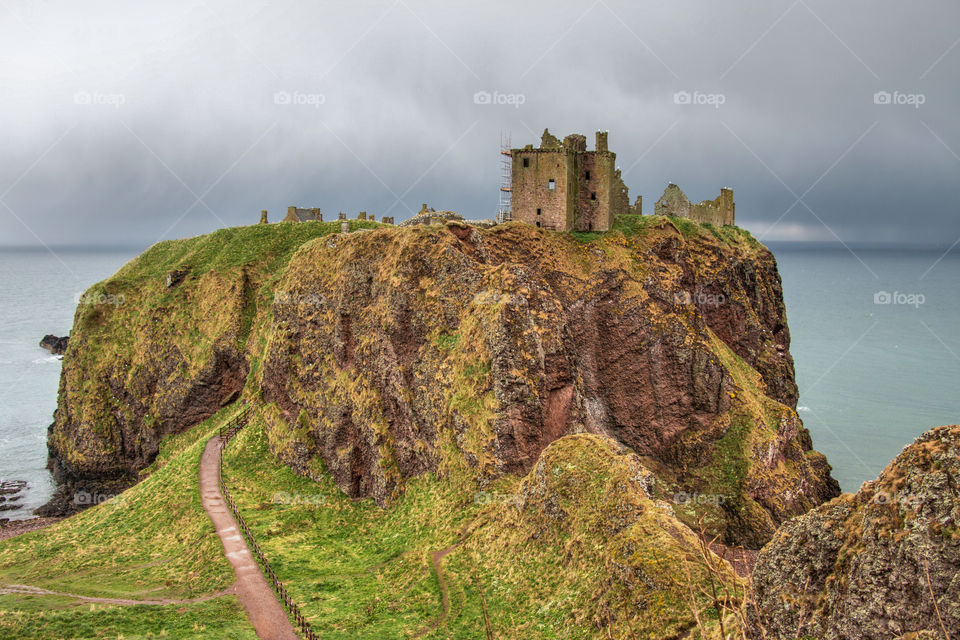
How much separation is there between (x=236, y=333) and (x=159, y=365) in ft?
32.4

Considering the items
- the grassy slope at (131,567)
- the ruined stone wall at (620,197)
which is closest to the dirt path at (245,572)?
the grassy slope at (131,567)

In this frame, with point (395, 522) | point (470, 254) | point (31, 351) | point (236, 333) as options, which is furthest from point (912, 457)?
point (31, 351)

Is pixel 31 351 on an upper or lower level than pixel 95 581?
upper

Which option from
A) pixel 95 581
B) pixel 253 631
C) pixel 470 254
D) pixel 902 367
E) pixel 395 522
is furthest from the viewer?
pixel 902 367

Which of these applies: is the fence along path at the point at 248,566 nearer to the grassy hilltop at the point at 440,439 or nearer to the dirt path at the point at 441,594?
the grassy hilltop at the point at 440,439

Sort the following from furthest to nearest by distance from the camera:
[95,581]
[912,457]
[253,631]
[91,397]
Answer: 1. [91,397]
2. [95,581]
3. [253,631]
4. [912,457]

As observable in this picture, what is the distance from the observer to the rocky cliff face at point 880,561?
1068 cm

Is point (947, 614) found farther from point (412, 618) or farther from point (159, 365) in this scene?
point (159, 365)

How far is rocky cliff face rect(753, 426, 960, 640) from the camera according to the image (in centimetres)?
1068

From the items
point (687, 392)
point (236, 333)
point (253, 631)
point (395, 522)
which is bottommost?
point (253, 631)

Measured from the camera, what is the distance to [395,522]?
3934 cm

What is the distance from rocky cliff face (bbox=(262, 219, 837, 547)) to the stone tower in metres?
2.38

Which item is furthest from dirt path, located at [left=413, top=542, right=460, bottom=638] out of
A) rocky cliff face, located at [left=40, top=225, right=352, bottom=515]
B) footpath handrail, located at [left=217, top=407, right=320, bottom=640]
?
rocky cliff face, located at [left=40, top=225, right=352, bottom=515]

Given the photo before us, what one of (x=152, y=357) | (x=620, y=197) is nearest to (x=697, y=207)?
(x=620, y=197)
